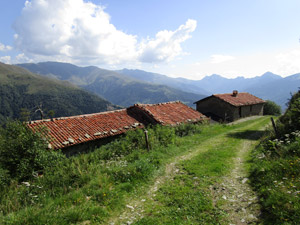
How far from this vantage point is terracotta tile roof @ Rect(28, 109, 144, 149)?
1412 cm

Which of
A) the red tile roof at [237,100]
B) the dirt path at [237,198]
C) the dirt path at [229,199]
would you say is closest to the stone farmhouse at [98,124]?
the dirt path at [229,199]

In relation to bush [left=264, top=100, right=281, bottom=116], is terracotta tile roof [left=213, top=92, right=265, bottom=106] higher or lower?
higher

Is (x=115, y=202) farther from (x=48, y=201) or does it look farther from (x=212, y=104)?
(x=212, y=104)

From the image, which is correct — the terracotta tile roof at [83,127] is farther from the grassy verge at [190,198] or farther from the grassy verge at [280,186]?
the grassy verge at [280,186]

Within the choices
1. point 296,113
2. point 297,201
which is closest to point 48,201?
point 297,201

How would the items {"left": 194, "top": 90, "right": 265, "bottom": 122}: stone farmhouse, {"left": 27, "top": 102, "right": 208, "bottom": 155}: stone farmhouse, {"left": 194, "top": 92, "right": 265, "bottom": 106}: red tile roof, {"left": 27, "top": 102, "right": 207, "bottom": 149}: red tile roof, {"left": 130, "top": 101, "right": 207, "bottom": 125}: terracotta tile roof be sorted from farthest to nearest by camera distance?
{"left": 194, "top": 92, "right": 265, "bottom": 106}: red tile roof < {"left": 194, "top": 90, "right": 265, "bottom": 122}: stone farmhouse < {"left": 130, "top": 101, "right": 207, "bottom": 125}: terracotta tile roof < {"left": 27, "top": 102, "right": 207, "bottom": 149}: red tile roof < {"left": 27, "top": 102, "right": 208, "bottom": 155}: stone farmhouse

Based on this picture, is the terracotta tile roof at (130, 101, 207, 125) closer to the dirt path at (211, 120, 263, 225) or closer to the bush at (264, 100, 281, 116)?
the dirt path at (211, 120, 263, 225)

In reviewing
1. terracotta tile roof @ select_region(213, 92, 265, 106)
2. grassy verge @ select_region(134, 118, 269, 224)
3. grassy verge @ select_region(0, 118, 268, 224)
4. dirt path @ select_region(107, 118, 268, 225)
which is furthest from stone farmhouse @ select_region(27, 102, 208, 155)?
terracotta tile roof @ select_region(213, 92, 265, 106)

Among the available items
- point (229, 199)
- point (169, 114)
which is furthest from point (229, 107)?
point (229, 199)

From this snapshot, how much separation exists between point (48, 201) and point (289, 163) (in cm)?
A: 779

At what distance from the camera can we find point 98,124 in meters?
17.5

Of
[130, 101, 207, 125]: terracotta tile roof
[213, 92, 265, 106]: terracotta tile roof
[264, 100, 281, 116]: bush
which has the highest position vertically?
[213, 92, 265, 106]: terracotta tile roof

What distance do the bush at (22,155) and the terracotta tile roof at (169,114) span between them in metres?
11.8

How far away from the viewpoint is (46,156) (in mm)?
9062
